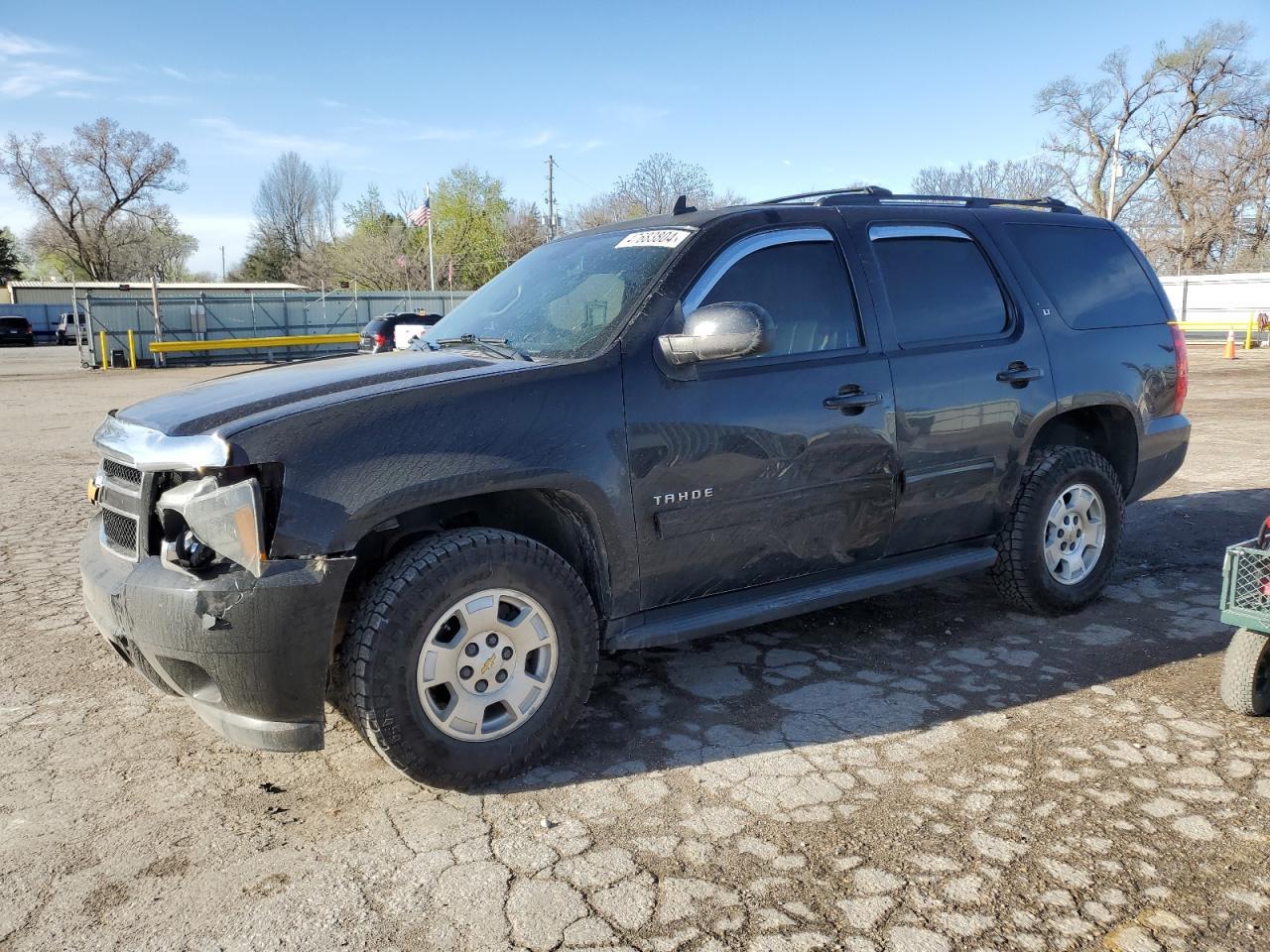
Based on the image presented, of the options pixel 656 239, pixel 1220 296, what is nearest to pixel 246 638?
pixel 656 239

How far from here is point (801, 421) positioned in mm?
3682

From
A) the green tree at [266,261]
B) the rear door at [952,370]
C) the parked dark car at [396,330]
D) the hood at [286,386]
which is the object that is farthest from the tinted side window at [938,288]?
the green tree at [266,261]

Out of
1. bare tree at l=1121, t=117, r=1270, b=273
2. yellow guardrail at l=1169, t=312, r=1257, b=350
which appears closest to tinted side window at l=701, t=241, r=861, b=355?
yellow guardrail at l=1169, t=312, r=1257, b=350

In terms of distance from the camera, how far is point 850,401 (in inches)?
150

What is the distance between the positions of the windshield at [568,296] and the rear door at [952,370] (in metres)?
0.99

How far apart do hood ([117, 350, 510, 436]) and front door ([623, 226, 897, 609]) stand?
604mm

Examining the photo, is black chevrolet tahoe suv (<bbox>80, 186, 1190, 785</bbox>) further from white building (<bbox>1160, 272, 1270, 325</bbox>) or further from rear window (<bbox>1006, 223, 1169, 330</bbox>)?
white building (<bbox>1160, 272, 1270, 325</bbox>)

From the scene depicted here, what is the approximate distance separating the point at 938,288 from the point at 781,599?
1605 mm

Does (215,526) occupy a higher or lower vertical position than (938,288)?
lower

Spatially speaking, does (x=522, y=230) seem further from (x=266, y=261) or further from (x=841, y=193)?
(x=841, y=193)

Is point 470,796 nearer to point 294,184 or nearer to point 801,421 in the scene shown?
point 801,421

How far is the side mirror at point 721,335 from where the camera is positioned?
3.31 m

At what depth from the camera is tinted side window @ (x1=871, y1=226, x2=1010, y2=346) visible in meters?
4.15

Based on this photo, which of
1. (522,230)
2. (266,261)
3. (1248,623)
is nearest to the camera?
(1248,623)
